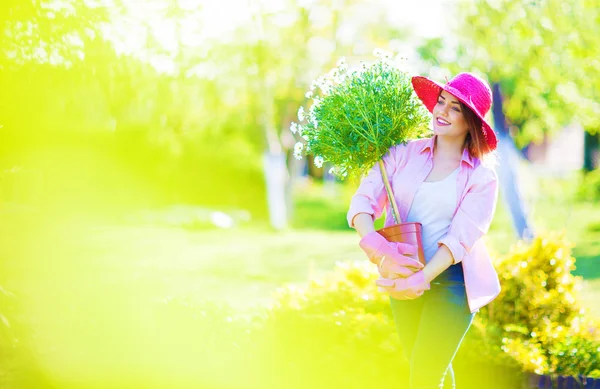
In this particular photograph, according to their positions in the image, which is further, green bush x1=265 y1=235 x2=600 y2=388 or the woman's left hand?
green bush x1=265 y1=235 x2=600 y2=388

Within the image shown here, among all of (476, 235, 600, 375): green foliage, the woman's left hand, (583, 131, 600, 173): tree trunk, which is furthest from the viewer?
(583, 131, 600, 173): tree trunk

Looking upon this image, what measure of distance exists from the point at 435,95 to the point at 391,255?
0.77m

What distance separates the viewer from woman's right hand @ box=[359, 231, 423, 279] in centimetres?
285

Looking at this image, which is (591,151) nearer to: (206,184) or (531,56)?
(206,184)

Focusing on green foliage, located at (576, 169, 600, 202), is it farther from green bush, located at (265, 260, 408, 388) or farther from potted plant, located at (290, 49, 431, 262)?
potted plant, located at (290, 49, 431, 262)

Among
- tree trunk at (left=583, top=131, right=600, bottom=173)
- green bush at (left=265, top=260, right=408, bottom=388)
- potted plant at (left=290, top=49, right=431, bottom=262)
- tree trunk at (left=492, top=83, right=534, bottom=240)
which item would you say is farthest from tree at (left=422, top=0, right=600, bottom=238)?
tree trunk at (left=583, top=131, right=600, bottom=173)

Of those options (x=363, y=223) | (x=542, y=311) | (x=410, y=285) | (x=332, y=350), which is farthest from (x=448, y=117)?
(x=542, y=311)

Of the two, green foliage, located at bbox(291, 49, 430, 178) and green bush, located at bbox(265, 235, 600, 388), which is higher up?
green foliage, located at bbox(291, 49, 430, 178)

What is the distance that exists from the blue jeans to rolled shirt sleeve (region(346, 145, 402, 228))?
44 cm

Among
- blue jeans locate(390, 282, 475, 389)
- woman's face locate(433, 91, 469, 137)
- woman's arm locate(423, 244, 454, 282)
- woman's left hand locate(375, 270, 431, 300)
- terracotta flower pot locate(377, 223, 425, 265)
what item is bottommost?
blue jeans locate(390, 282, 475, 389)

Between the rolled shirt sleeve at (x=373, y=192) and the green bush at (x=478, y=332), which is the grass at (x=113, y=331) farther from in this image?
the rolled shirt sleeve at (x=373, y=192)

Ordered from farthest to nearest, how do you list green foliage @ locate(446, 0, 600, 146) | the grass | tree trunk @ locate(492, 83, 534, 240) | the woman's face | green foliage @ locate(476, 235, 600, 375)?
tree trunk @ locate(492, 83, 534, 240) → green foliage @ locate(446, 0, 600, 146) → green foliage @ locate(476, 235, 600, 375) → the grass → the woman's face

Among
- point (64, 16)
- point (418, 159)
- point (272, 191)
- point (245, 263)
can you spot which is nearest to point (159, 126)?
point (272, 191)

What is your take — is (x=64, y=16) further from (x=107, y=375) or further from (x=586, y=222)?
(x=586, y=222)
